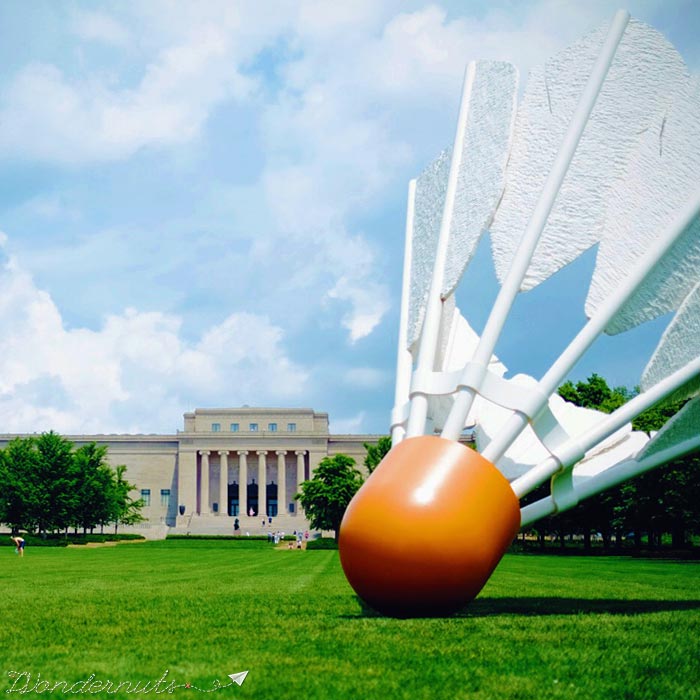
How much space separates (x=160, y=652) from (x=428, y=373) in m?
3.07

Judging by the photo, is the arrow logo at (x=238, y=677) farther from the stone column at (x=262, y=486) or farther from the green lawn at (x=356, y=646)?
the stone column at (x=262, y=486)

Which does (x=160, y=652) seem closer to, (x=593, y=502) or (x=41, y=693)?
(x=41, y=693)

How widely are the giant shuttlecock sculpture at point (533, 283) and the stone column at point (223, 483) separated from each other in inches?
2578

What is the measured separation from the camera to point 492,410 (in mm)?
9352

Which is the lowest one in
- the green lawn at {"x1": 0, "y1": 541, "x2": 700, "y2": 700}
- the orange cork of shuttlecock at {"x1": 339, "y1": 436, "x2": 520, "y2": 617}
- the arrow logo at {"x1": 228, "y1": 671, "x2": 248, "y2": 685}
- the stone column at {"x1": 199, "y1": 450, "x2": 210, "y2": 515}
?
the green lawn at {"x1": 0, "y1": 541, "x2": 700, "y2": 700}

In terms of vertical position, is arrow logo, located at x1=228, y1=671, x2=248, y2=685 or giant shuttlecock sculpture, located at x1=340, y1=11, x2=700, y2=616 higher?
giant shuttlecock sculpture, located at x1=340, y1=11, x2=700, y2=616

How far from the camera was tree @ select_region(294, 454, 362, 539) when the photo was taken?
40.5 meters

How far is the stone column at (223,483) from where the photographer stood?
72.4 metres

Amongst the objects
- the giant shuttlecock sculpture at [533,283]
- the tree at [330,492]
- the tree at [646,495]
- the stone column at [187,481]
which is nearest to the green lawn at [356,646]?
the giant shuttlecock sculpture at [533,283]

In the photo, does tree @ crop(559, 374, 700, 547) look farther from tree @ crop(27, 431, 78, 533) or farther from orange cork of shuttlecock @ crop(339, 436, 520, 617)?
tree @ crop(27, 431, 78, 533)

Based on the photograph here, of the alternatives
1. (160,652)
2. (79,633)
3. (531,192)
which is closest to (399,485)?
(160,652)

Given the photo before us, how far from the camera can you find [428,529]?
221 inches

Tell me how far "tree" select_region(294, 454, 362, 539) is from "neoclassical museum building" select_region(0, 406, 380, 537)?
29649mm

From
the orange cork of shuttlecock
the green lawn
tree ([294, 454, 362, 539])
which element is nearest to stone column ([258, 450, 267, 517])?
tree ([294, 454, 362, 539])
